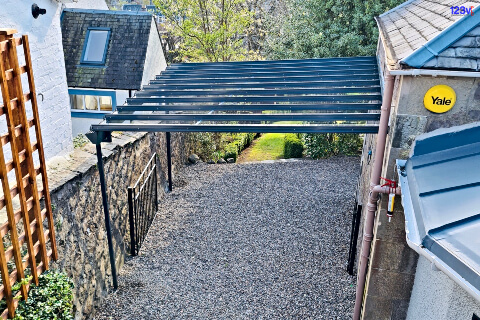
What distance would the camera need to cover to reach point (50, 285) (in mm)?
4684

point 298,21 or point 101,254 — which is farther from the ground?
point 298,21

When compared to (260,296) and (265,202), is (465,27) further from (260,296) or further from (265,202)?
(265,202)

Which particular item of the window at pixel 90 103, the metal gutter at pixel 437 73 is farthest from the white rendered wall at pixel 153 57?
the metal gutter at pixel 437 73

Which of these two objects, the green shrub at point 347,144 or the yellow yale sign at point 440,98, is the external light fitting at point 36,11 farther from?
the green shrub at point 347,144

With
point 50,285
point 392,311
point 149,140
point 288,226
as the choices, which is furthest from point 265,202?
point 50,285

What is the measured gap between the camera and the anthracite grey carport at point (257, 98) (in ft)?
17.8

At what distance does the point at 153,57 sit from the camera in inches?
493

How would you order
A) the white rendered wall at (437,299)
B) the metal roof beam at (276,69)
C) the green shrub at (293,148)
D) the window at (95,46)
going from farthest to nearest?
the green shrub at (293,148) → the window at (95,46) → the metal roof beam at (276,69) → the white rendered wall at (437,299)

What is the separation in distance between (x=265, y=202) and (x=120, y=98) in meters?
5.47

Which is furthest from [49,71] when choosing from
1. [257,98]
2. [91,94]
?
[91,94]

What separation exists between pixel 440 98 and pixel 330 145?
10.2 metres

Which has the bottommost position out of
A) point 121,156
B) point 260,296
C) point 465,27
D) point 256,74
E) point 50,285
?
point 260,296

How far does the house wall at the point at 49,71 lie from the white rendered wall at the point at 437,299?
6433mm

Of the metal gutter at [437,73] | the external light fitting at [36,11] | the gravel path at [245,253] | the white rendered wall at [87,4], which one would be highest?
the white rendered wall at [87,4]
